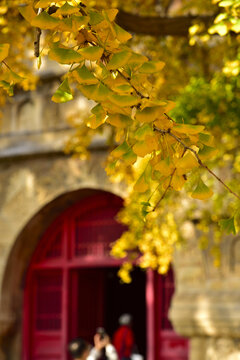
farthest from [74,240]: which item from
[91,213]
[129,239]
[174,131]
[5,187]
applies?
[174,131]

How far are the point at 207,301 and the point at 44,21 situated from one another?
823 cm

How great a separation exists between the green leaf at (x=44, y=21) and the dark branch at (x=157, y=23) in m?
4.28

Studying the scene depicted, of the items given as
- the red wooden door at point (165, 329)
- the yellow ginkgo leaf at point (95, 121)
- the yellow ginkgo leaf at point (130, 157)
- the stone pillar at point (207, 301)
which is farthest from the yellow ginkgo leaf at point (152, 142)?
the red wooden door at point (165, 329)

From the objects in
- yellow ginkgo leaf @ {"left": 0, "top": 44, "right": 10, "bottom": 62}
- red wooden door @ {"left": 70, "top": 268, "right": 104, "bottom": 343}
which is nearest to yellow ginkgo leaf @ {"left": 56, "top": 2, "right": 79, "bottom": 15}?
yellow ginkgo leaf @ {"left": 0, "top": 44, "right": 10, "bottom": 62}

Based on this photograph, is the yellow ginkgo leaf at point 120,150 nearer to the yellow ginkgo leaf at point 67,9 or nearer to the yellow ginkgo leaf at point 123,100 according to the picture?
the yellow ginkgo leaf at point 123,100

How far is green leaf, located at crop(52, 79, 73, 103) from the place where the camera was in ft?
11.4

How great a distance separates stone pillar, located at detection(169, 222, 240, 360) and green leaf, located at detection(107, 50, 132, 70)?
791 centimetres

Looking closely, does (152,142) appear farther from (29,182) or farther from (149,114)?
(29,182)

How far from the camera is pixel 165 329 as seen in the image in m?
12.4

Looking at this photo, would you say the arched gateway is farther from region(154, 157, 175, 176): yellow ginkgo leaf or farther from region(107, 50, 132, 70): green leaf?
region(107, 50, 132, 70): green leaf

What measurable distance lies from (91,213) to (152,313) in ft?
6.25

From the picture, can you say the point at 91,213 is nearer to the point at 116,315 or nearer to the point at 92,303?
the point at 92,303

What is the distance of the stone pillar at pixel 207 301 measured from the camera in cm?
1089

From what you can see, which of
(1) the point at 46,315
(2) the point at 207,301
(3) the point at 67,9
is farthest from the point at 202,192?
(1) the point at 46,315
